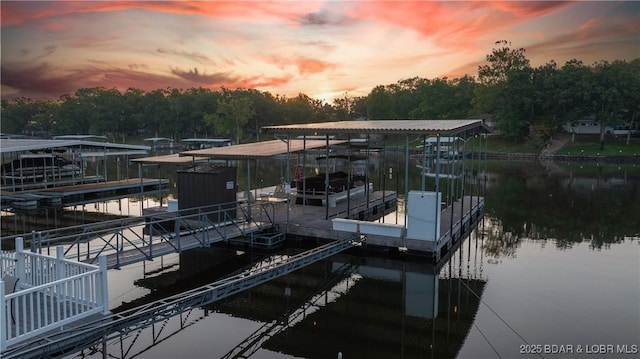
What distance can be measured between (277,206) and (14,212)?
15.4 metres

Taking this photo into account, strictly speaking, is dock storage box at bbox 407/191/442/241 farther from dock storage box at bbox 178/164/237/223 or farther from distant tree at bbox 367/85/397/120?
distant tree at bbox 367/85/397/120

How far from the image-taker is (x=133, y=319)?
8.82m

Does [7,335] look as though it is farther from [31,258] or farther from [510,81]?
[510,81]

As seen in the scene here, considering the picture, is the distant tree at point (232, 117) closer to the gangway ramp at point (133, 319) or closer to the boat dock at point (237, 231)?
the boat dock at point (237, 231)

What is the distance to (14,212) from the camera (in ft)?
81.8

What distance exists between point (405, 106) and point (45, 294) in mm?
100736

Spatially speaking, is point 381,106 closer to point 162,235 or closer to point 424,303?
point 162,235

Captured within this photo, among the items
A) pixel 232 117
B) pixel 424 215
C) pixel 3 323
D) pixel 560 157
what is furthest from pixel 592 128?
pixel 3 323

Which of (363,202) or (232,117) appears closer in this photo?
(363,202)

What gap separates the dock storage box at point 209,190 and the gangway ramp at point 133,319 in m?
4.77

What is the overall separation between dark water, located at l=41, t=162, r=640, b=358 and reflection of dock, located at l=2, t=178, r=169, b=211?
1604cm

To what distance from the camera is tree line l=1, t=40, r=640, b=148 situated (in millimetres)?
65875

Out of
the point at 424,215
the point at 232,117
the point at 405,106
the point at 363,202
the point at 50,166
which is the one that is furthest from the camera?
the point at 405,106

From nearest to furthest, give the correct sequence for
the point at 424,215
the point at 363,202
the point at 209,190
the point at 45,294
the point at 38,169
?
the point at 45,294, the point at 424,215, the point at 209,190, the point at 363,202, the point at 38,169
